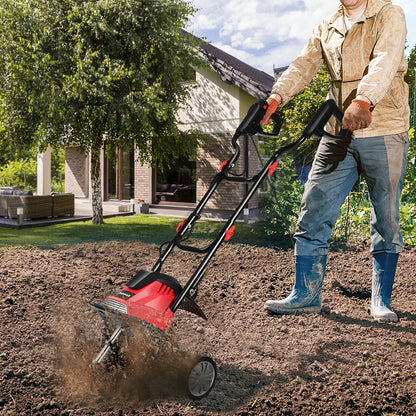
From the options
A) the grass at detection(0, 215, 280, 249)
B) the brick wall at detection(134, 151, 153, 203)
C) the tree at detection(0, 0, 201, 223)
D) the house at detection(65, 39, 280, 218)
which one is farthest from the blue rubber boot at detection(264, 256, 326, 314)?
the brick wall at detection(134, 151, 153, 203)

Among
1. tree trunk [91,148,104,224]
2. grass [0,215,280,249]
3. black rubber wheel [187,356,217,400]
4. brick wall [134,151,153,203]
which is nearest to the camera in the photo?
black rubber wheel [187,356,217,400]

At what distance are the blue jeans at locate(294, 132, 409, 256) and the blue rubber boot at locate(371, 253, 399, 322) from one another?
2.9 inches

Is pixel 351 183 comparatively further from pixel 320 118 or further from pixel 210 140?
pixel 210 140

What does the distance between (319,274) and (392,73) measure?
1571mm

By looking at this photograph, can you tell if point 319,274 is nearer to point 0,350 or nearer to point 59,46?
point 0,350

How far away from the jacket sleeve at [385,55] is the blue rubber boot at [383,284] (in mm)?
1270

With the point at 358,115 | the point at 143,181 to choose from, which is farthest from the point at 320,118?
the point at 143,181

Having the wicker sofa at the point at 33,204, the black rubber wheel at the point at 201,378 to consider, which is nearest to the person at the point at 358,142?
the black rubber wheel at the point at 201,378

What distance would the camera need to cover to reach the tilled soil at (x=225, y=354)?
2135mm

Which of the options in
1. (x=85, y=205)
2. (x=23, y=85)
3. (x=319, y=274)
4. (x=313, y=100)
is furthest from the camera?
(x=85, y=205)

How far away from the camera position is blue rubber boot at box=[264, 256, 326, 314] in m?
3.35

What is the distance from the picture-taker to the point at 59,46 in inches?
355

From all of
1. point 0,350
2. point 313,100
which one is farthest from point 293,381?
point 313,100

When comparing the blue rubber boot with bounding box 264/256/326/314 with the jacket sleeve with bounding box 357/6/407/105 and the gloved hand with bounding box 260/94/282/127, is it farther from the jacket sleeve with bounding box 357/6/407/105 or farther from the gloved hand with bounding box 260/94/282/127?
the jacket sleeve with bounding box 357/6/407/105
